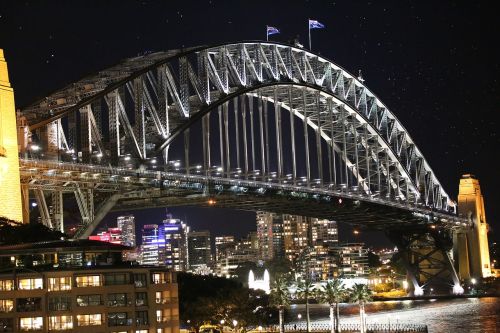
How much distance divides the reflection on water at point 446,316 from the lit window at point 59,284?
3614 cm

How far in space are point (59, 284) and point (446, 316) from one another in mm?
50889

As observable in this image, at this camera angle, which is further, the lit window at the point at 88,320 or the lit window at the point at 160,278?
the lit window at the point at 160,278

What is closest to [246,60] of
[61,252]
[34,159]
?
[34,159]

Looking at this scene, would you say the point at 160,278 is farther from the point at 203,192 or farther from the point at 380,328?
the point at 380,328

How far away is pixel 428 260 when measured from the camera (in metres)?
136

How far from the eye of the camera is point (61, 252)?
2144 inches

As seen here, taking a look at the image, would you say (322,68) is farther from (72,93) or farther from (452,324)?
(72,93)

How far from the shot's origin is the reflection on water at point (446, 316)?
8169cm

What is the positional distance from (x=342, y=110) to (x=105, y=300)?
60.3m

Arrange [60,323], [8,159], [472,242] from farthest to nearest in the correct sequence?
[472,242] → [8,159] → [60,323]

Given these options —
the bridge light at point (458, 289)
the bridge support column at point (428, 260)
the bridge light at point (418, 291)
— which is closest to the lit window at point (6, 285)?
the bridge support column at point (428, 260)

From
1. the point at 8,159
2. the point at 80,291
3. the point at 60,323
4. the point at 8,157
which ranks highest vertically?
the point at 8,157

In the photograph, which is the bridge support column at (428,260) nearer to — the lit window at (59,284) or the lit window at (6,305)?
the lit window at (59,284)

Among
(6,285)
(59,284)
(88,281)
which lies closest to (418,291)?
(88,281)
